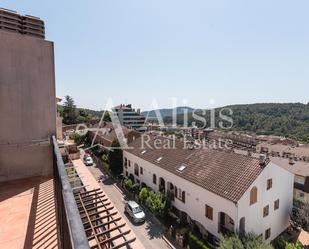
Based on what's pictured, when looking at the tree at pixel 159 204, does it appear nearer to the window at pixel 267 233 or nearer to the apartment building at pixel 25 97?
the window at pixel 267 233

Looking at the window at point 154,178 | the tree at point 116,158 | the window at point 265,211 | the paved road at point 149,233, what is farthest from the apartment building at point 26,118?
the tree at point 116,158

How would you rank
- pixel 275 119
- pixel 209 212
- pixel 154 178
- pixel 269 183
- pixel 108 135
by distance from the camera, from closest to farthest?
pixel 209 212
pixel 269 183
pixel 154 178
pixel 108 135
pixel 275 119

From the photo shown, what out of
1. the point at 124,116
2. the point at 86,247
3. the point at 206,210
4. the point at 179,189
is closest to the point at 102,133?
the point at 179,189

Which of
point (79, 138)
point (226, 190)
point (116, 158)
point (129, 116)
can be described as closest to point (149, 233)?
point (226, 190)

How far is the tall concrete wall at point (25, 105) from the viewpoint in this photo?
13.6 ft

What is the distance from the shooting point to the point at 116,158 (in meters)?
24.7

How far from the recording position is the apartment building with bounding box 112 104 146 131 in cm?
7756

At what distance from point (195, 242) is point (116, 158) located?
1438cm

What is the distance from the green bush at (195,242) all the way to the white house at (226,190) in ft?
2.50

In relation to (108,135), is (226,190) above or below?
below

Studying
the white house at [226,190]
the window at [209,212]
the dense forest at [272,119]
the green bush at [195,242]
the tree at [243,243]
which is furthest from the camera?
the dense forest at [272,119]

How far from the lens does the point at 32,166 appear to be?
457 cm

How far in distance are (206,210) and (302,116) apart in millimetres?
100848

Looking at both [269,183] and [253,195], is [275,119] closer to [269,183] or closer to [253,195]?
[269,183]
